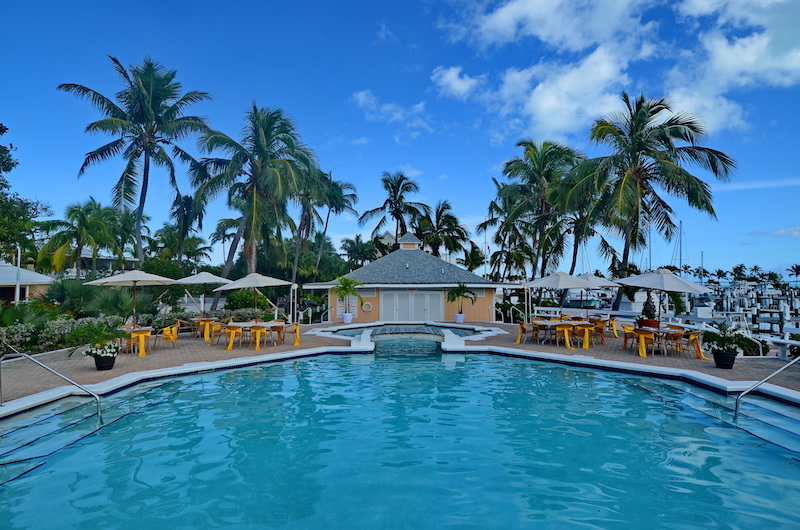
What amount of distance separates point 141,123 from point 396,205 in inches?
836

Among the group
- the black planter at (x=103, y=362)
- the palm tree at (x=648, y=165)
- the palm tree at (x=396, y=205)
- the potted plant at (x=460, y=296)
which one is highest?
the palm tree at (x=396, y=205)

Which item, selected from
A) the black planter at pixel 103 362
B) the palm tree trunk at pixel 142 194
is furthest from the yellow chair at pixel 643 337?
the palm tree trunk at pixel 142 194

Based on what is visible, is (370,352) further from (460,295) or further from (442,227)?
(442,227)

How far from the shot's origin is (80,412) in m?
7.29

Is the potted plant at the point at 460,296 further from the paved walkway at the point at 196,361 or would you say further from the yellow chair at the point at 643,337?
the yellow chair at the point at 643,337

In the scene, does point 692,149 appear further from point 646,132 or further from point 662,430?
point 662,430

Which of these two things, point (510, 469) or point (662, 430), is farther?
point (662, 430)

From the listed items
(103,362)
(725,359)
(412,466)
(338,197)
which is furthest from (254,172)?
(725,359)

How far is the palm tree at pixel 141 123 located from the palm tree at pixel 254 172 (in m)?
1.90

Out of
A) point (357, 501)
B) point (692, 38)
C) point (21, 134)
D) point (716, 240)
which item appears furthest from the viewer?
point (716, 240)

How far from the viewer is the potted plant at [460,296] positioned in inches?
942

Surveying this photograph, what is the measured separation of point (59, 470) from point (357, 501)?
397 centimetres

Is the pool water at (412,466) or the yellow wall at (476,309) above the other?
the yellow wall at (476,309)

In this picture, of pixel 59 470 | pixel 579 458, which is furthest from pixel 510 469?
pixel 59 470
